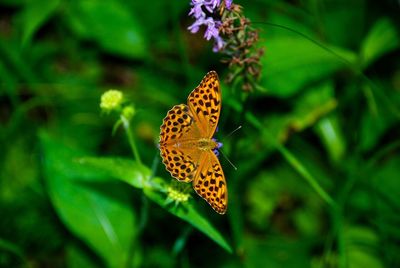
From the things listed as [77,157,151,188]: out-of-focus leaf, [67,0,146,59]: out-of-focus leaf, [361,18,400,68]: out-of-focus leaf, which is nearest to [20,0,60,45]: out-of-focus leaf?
[67,0,146,59]: out-of-focus leaf

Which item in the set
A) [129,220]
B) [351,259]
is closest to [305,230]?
Result: [351,259]

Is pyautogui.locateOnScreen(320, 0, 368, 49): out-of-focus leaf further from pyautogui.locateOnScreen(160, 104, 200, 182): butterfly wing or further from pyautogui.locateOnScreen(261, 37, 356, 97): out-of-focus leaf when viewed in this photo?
pyautogui.locateOnScreen(160, 104, 200, 182): butterfly wing

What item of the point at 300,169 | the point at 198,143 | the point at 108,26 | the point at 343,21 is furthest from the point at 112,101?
the point at 343,21

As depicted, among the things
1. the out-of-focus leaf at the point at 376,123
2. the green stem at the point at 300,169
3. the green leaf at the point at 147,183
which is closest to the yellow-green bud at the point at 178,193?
the green leaf at the point at 147,183

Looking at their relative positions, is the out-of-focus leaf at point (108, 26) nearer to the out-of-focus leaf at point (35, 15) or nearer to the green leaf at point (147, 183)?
the out-of-focus leaf at point (35, 15)

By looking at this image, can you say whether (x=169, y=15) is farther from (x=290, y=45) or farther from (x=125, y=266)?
(x=125, y=266)

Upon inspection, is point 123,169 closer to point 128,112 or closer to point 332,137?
point 128,112
